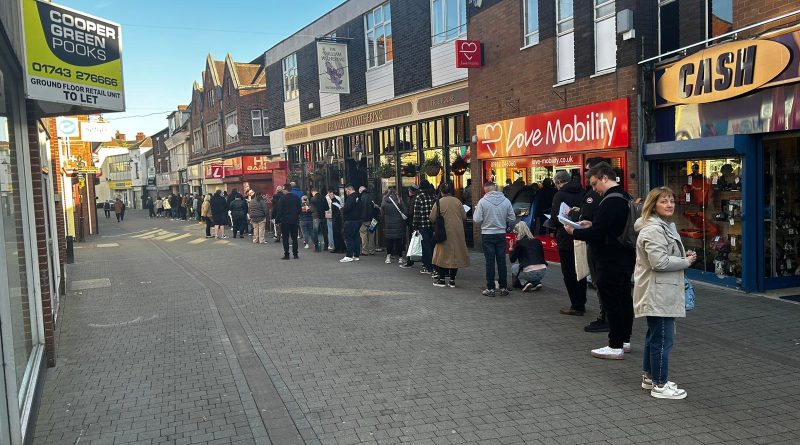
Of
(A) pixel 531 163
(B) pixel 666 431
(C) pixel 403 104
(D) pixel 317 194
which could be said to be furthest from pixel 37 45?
(C) pixel 403 104

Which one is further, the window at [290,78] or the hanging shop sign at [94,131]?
the window at [290,78]

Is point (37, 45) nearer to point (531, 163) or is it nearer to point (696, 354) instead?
point (696, 354)

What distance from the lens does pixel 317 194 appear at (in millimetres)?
16812

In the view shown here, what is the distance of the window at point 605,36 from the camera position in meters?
11.4

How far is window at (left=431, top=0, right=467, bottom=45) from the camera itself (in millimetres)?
16328

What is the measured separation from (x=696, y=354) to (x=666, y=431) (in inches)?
82.6

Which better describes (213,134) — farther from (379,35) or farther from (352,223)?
(352,223)

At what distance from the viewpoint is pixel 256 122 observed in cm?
3941

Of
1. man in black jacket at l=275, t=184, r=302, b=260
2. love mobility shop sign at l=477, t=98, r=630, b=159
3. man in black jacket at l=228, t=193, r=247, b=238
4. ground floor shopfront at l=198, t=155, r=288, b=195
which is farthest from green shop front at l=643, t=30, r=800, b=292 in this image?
ground floor shopfront at l=198, t=155, r=288, b=195

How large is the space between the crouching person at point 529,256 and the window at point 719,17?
4.03 meters

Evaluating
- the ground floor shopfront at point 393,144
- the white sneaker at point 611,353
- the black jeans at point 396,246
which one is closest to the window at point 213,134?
the ground floor shopfront at point 393,144

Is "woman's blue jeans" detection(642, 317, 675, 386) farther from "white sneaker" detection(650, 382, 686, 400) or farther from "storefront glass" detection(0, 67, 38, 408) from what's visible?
"storefront glass" detection(0, 67, 38, 408)

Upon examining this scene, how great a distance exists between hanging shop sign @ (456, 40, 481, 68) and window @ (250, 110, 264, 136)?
26833 mm

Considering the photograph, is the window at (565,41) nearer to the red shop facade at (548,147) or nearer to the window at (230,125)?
the red shop facade at (548,147)
